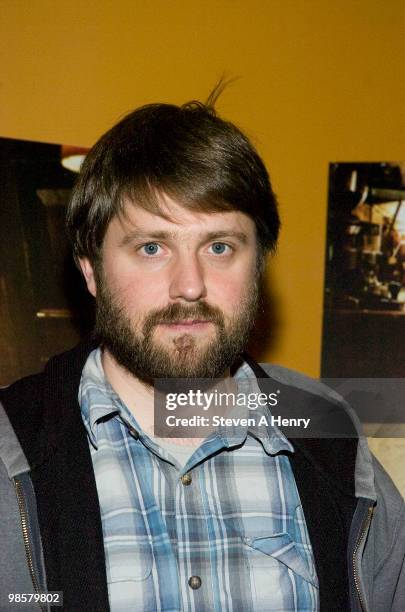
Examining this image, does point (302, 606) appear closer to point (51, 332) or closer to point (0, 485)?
point (0, 485)

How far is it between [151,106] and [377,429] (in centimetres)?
88

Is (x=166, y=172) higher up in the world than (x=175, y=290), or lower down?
higher up

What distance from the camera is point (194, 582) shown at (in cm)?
113

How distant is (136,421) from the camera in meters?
1.24

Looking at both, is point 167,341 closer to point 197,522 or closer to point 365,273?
point 197,522

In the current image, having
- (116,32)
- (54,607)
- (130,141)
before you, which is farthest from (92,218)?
(54,607)

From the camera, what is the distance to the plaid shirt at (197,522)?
1129mm

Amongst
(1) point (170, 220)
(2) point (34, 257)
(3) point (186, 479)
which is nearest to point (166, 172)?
(1) point (170, 220)

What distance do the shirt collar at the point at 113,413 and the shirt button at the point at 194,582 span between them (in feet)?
0.75

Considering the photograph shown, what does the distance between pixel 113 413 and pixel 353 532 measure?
0.48m

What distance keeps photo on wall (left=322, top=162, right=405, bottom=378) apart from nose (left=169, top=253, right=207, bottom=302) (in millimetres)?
578

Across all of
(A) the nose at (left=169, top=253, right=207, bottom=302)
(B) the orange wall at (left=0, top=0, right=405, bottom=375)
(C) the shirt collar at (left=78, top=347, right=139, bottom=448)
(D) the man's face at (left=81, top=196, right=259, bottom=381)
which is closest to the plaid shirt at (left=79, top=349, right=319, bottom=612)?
(C) the shirt collar at (left=78, top=347, right=139, bottom=448)

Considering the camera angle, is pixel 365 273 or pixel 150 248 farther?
pixel 365 273

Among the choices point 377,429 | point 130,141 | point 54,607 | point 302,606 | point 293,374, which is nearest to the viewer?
point 54,607
